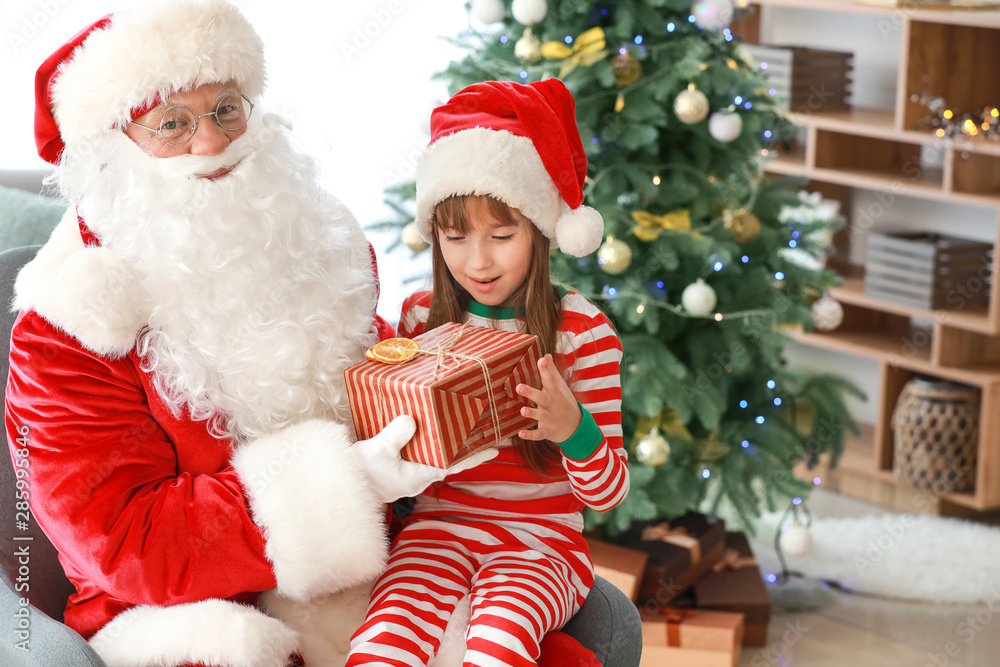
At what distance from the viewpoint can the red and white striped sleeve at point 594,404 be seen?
1466 mm

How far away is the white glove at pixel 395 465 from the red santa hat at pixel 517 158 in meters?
0.43

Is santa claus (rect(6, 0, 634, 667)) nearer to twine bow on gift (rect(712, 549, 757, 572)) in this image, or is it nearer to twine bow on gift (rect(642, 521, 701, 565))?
twine bow on gift (rect(642, 521, 701, 565))

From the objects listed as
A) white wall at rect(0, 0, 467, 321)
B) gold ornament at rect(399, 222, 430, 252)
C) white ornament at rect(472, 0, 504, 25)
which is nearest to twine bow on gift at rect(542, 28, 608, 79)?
white ornament at rect(472, 0, 504, 25)

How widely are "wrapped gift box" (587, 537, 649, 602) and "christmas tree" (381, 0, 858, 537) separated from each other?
69 millimetres

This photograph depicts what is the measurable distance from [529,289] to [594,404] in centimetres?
22

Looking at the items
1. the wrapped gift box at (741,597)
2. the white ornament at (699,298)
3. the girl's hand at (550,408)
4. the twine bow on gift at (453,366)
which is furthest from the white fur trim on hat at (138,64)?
the wrapped gift box at (741,597)

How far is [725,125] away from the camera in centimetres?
242

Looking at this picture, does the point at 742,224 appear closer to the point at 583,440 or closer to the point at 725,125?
the point at 725,125

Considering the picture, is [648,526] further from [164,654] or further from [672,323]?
[164,654]

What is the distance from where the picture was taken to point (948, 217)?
363 centimetres

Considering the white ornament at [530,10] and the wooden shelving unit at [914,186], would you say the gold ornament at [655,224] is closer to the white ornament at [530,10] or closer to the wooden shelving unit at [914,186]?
the white ornament at [530,10]

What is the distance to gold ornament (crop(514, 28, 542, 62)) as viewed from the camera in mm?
2428

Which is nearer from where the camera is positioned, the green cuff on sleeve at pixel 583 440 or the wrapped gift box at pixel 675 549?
the green cuff on sleeve at pixel 583 440

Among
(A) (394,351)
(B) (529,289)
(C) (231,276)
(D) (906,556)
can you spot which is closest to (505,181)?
(B) (529,289)
